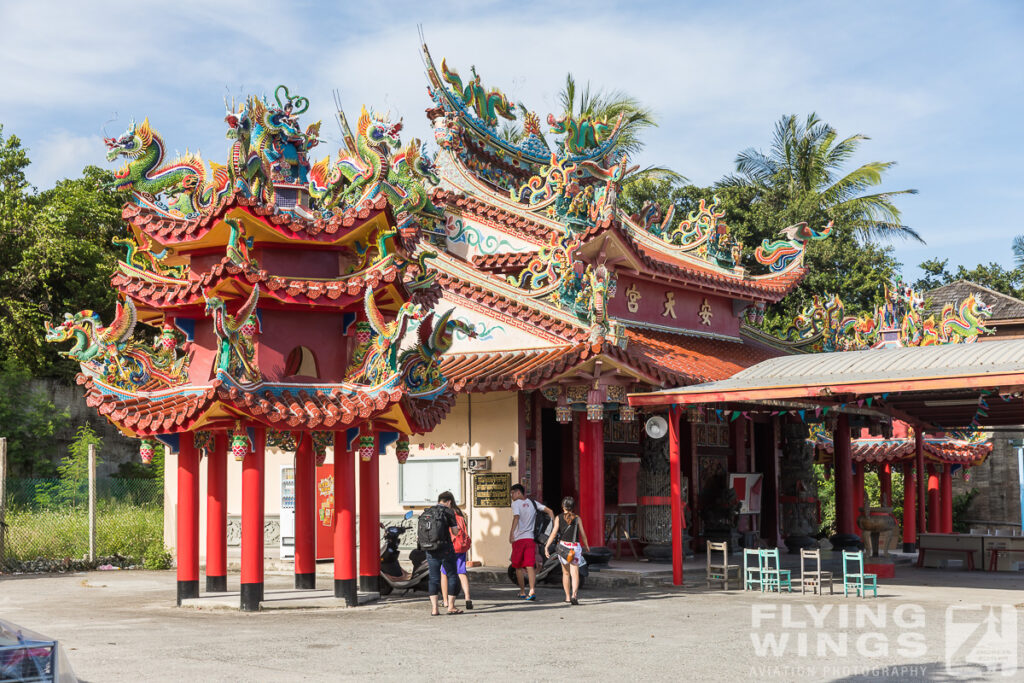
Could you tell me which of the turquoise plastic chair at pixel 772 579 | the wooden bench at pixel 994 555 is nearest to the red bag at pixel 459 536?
the turquoise plastic chair at pixel 772 579

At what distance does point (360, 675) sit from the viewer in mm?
9977

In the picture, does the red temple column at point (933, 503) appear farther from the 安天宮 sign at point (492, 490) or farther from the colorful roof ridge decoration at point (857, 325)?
the 安天宮 sign at point (492, 490)

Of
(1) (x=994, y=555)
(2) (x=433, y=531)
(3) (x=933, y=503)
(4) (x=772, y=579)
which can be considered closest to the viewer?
(2) (x=433, y=531)

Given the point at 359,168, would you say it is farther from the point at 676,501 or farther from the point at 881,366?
the point at 881,366

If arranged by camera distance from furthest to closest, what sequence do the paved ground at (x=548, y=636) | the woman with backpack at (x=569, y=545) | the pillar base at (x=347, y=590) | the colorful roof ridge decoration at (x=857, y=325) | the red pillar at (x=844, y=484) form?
the colorful roof ridge decoration at (x=857, y=325) → the red pillar at (x=844, y=484) → the woman with backpack at (x=569, y=545) → the pillar base at (x=347, y=590) → the paved ground at (x=548, y=636)

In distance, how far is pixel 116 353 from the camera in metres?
15.8

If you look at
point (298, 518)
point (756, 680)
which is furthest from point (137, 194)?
point (756, 680)

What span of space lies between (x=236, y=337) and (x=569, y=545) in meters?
5.45

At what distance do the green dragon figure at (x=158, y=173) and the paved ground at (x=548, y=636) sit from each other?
222 inches

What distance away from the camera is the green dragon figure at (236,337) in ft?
47.3

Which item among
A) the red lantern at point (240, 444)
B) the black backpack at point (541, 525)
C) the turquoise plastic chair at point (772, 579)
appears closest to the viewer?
the red lantern at point (240, 444)

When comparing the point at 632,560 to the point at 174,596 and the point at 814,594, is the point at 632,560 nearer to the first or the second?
the point at 814,594

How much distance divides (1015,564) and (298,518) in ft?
50.3

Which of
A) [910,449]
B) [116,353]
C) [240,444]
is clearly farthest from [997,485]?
[116,353]
